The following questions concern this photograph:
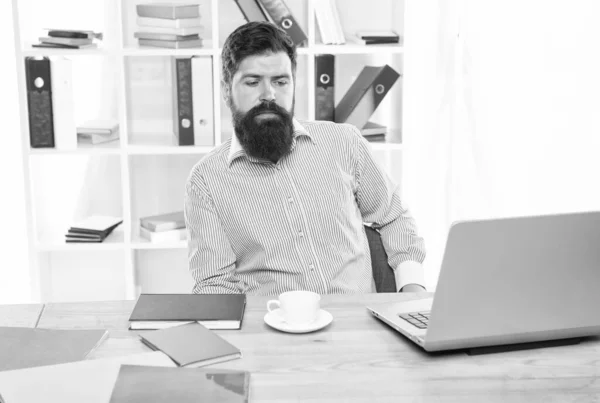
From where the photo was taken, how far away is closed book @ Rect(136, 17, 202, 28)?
10.1 feet

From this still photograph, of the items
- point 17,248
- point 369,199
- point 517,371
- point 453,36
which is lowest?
point 17,248

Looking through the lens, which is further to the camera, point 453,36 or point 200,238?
point 453,36

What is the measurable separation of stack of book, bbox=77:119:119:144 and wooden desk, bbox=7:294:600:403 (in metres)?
1.66

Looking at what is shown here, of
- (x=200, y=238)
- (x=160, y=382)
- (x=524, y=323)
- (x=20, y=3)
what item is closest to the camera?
(x=160, y=382)

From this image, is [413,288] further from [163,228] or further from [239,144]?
[163,228]

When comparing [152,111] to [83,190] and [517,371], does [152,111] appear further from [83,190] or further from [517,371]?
[517,371]

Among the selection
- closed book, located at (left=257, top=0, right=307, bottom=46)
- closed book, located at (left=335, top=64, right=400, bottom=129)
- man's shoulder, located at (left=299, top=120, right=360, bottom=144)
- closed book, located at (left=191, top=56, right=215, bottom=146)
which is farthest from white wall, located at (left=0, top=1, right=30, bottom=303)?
man's shoulder, located at (left=299, top=120, right=360, bottom=144)

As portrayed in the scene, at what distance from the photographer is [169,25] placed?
3.07 m

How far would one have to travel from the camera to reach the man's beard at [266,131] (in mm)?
2127

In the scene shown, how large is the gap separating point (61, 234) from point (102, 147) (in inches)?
17.7

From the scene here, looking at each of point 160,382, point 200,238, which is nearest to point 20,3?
point 200,238

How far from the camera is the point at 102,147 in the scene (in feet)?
10.4

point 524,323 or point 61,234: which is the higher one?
point 524,323

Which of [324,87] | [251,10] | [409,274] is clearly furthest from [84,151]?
[409,274]
